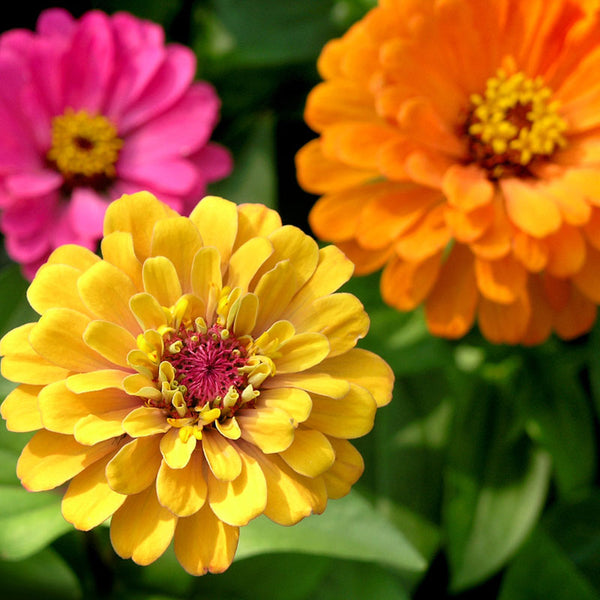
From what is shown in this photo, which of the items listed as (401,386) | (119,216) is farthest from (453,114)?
(119,216)

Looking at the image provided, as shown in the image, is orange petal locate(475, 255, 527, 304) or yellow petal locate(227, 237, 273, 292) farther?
orange petal locate(475, 255, 527, 304)

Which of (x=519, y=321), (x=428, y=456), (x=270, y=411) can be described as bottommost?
(x=428, y=456)

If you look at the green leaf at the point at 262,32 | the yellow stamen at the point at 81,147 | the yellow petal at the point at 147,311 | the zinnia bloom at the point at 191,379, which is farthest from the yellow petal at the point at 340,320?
the green leaf at the point at 262,32

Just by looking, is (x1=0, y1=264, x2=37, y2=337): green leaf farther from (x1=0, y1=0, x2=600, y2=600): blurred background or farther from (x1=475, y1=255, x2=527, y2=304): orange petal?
A: (x1=475, y1=255, x2=527, y2=304): orange petal

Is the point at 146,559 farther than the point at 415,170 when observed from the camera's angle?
No

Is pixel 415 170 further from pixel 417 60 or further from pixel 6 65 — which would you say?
pixel 6 65

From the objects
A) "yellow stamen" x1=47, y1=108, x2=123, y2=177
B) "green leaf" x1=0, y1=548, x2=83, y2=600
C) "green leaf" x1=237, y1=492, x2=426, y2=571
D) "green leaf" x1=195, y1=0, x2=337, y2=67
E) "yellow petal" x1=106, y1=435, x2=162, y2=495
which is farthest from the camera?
"green leaf" x1=195, y1=0, x2=337, y2=67

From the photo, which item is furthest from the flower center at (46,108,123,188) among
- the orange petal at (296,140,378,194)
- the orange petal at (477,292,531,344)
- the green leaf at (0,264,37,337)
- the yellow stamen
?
the orange petal at (477,292,531,344)
